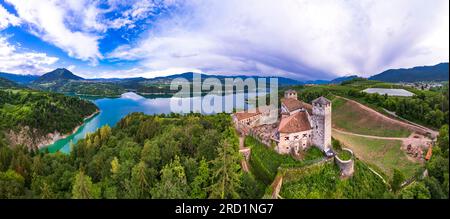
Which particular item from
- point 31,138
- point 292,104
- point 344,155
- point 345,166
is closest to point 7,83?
point 31,138

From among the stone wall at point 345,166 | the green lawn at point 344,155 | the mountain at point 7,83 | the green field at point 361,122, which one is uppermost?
the mountain at point 7,83

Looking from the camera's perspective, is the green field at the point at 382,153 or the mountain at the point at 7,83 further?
the mountain at the point at 7,83

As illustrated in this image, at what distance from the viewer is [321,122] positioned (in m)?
11.5

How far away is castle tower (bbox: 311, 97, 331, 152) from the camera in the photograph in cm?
1141

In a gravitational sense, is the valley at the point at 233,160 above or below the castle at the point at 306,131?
below

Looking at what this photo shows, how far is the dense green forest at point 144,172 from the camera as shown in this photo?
8.51 meters

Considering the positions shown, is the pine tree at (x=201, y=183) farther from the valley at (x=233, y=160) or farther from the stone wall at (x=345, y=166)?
the stone wall at (x=345, y=166)

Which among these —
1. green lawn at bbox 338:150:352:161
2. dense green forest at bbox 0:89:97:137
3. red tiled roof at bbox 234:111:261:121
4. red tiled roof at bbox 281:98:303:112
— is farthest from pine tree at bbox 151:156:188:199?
dense green forest at bbox 0:89:97:137

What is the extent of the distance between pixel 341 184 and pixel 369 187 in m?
1.70

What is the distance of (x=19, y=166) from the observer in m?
14.1

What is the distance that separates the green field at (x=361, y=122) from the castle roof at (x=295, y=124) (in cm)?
1126

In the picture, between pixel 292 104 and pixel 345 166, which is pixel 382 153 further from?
pixel 345 166

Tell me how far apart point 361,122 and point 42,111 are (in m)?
42.4

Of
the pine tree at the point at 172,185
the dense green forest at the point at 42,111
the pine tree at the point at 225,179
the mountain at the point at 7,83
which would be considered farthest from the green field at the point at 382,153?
the mountain at the point at 7,83
